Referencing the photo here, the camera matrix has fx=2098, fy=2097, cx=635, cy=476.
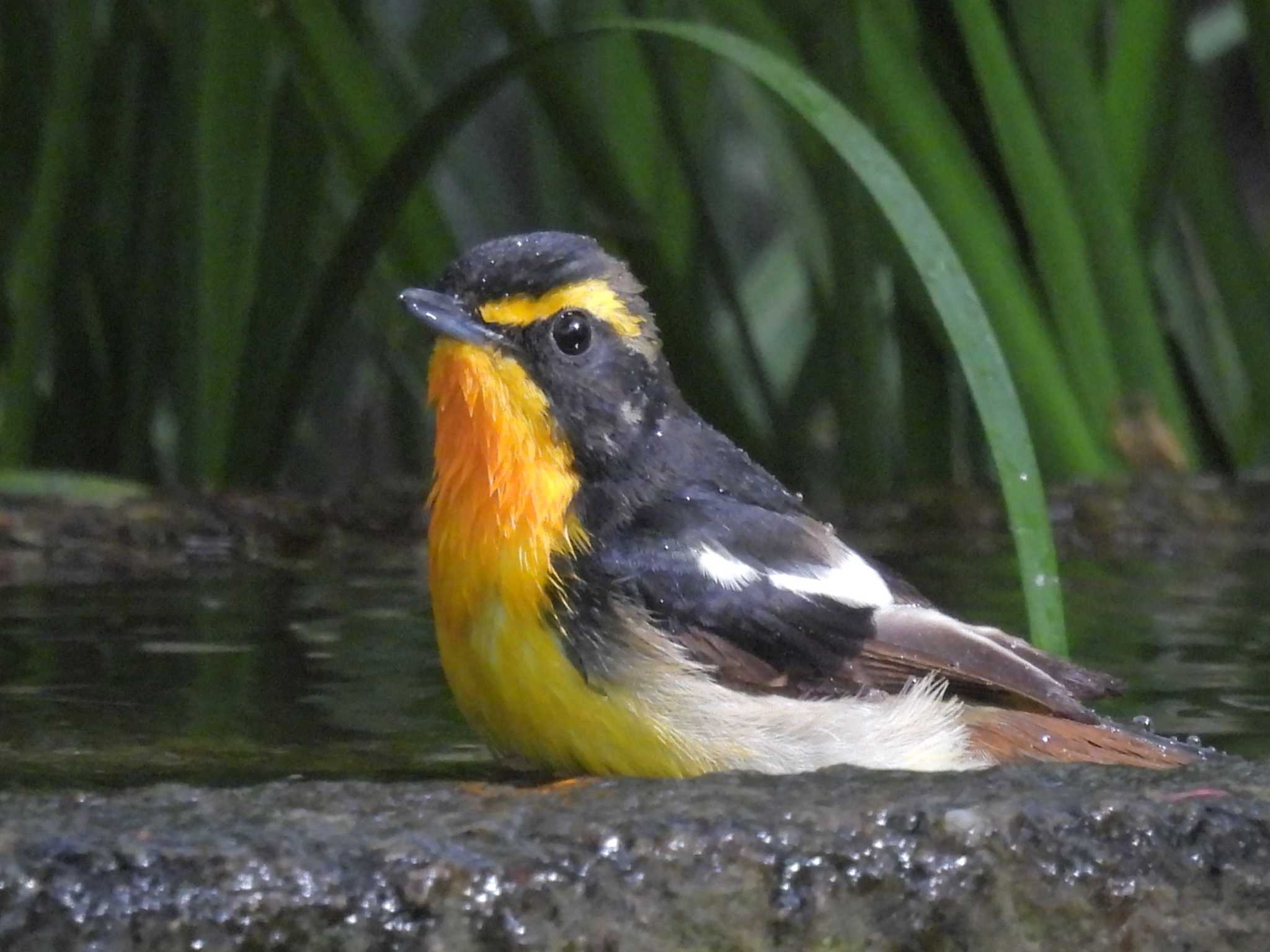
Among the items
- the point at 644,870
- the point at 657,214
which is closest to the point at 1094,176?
the point at 657,214

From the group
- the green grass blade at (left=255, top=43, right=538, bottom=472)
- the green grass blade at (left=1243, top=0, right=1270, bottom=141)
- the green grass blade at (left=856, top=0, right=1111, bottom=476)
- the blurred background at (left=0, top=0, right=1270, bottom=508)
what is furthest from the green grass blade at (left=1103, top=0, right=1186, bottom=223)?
the green grass blade at (left=255, top=43, right=538, bottom=472)

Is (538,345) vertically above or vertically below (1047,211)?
below

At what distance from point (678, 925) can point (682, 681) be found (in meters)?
0.62

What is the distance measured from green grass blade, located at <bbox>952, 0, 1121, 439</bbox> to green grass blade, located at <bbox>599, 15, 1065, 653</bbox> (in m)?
0.81

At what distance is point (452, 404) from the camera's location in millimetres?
2600

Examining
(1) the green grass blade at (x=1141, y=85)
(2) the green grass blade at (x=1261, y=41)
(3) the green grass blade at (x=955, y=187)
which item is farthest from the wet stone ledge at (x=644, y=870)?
(2) the green grass blade at (x=1261, y=41)

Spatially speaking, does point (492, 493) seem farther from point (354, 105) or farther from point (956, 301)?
point (354, 105)

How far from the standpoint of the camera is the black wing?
Answer: 2396mm

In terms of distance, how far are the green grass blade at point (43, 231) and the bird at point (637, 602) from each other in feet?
5.50

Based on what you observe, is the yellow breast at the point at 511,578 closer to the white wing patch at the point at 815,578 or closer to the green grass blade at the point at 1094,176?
the white wing patch at the point at 815,578

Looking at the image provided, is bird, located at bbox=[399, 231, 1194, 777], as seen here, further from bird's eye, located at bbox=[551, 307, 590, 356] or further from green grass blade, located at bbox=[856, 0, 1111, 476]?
green grass blade, located at bbox=[856, 0, 1111, 476]

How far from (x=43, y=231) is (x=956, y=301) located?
1.99 m

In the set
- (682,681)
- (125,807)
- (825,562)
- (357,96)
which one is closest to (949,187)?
(357,96)

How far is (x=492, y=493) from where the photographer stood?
2473 millimetres
